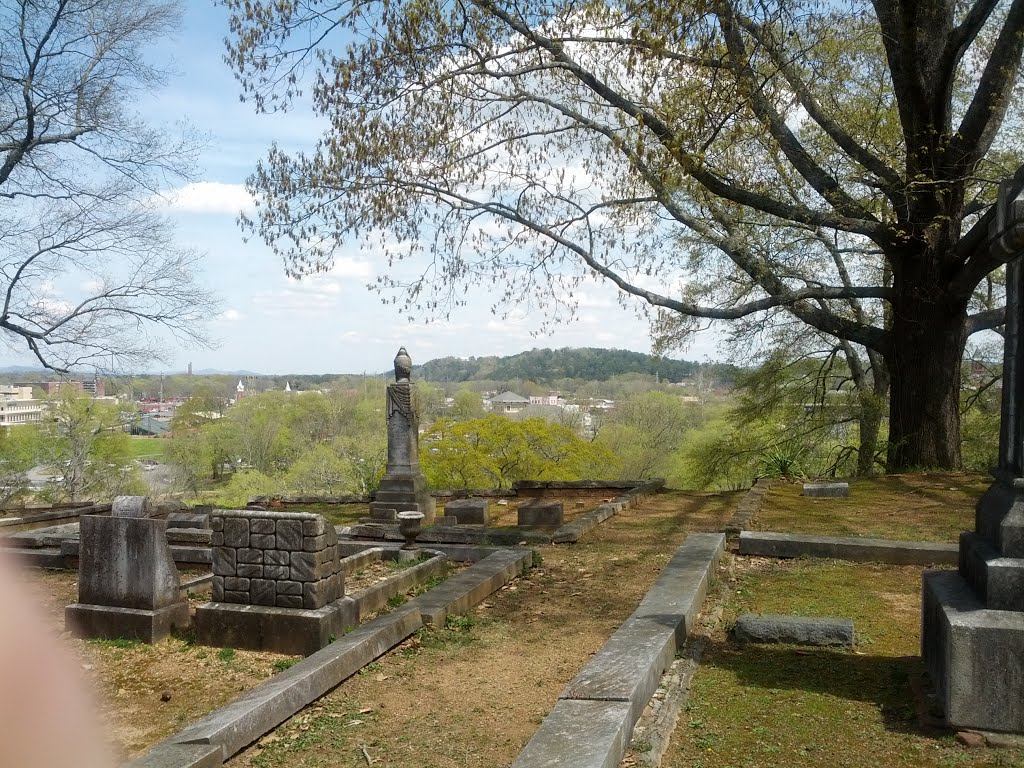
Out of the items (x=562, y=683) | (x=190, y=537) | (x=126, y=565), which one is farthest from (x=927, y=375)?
(x=126, y=565)

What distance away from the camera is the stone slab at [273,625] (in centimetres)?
612

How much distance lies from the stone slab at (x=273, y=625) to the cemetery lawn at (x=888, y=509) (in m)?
5.47

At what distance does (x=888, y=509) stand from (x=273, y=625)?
813cm

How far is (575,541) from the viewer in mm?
10039

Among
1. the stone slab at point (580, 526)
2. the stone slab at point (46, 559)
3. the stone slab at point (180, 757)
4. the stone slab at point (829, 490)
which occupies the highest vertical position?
the stone slab at point (829, 490)

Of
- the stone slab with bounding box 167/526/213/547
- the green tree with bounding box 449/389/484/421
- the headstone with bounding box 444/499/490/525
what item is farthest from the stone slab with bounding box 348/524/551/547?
the green tree with bounding box 449/389/484/421

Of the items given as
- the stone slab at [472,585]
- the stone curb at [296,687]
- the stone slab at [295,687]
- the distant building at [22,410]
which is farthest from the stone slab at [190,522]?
the distant building at [22,410]

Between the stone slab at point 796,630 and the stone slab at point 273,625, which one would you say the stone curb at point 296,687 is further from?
the stone slab at point 796,630

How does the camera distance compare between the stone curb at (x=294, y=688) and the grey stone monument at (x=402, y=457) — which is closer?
the stone curb at (x=294, y=688)

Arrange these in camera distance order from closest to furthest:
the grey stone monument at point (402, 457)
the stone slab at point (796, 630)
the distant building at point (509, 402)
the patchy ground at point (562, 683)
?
the patchy ground at point (562, 683) < the stone slab at point (796, 630) < the grey stone monument at point (402, 457) < the distant building at point (509, 402)

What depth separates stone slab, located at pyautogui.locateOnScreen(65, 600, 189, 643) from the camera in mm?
6574

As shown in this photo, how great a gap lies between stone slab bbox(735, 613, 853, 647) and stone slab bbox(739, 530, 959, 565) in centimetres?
260

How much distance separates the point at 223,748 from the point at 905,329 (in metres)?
13.1

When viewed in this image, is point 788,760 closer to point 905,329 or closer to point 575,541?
point 575,541
